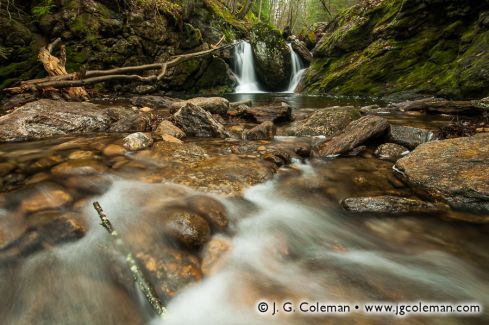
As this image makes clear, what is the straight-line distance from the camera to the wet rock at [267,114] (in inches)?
289

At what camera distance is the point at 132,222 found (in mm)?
2797

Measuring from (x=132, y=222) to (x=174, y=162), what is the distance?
1367 millimetres

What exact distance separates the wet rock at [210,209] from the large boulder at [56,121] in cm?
334

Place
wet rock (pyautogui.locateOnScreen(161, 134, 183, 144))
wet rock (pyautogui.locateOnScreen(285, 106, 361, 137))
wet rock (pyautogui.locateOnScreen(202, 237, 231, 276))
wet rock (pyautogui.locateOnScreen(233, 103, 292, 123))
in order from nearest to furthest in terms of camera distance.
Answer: wet rock (pyautogui.locateOnScreen(202, 237, 231, 276)) → wet rock (pyautogui.locateOnScreen(161, 134, 183, 144)) → wet rock (pyautogui.locateOnScreen(285, 106, 361, 137)) → wet rock (pyautogui.locateOnScreen(233, 103, 292, 123))

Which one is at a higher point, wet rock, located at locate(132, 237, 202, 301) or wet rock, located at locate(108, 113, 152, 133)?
wet rock, located at locate(108, 113, 152, 133)

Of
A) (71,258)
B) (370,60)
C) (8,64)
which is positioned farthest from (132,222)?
(370,60)

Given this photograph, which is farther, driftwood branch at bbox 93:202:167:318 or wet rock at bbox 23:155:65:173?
wet rock at bbox 23:155:65:173

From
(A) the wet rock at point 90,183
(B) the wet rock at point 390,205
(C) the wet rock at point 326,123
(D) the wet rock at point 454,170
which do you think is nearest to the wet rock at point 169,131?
(A) the wet rock at point 90,183

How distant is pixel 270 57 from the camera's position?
18375mm

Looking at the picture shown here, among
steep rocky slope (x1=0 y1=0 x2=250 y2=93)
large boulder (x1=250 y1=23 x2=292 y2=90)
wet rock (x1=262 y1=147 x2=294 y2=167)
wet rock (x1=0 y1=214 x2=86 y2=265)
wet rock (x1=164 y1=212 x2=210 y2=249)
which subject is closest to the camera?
wet rock (x1=0 y1=214 x2=86 y2=265)

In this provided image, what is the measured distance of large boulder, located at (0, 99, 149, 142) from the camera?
16.2ft

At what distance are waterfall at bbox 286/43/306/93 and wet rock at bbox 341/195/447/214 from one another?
16.1 m

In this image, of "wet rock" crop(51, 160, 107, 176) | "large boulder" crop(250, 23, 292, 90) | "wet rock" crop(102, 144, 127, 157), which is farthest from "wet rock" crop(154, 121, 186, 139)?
"large boulder" crop(250, 23, 292, 90)

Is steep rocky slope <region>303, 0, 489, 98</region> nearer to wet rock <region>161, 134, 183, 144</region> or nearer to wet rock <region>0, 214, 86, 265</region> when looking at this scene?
wet rock <region>161, 134, 183, 144</region>
